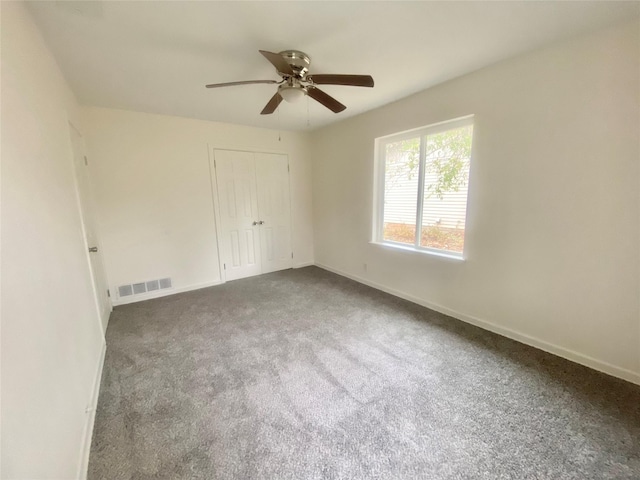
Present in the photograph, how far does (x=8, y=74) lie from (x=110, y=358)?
2062 mm

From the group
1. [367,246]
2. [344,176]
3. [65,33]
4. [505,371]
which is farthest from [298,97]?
[505,371]

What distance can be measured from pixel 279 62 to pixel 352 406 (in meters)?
2.27

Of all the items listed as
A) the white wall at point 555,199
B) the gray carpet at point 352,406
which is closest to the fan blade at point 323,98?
the white wall at point 555,199

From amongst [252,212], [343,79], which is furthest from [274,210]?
[343,79]

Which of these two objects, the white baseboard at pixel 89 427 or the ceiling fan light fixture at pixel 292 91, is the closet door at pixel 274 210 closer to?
the ceiling fan light fixture at pixel 292 91

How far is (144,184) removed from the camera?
327cm

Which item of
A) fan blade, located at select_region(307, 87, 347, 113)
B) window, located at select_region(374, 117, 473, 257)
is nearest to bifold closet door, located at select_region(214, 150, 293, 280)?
window, located at select_region(374, 117, 473, 257)

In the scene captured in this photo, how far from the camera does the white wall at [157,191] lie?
3.05 metres

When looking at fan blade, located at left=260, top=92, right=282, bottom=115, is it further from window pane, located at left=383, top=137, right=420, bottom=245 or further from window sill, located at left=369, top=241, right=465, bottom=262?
window sill, located at left=369, top=241, right=465, bottom=262

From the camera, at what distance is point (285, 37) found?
1.74 m

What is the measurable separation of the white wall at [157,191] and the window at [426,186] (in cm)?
207

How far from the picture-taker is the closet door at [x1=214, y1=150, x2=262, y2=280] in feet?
12.6

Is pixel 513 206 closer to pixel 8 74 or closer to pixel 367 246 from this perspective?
pixel 367 246

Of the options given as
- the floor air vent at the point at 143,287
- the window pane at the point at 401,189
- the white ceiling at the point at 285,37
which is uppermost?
the white ceiling at the point at 285,37
